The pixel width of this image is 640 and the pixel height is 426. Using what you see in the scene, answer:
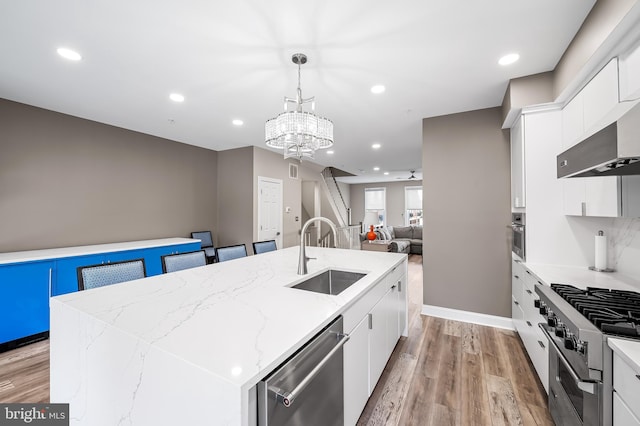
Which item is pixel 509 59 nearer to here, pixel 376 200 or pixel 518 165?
pixel 518 165

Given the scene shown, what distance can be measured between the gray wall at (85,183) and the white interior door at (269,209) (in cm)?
127

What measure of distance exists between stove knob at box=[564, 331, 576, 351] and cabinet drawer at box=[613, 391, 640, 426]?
0.20m

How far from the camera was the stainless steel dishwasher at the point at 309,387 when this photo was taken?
82 centimetres

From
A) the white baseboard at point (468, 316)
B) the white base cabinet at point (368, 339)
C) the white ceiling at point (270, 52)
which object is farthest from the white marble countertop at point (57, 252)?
the white baseboard at point (468, 316)

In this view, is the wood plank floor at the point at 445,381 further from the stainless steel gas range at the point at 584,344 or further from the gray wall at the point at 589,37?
the gray wall at the point at 589,37

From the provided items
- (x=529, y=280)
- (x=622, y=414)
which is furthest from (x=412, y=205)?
(x=622, y=414)

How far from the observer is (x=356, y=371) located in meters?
1.58

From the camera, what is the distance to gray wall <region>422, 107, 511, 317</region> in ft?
10.5

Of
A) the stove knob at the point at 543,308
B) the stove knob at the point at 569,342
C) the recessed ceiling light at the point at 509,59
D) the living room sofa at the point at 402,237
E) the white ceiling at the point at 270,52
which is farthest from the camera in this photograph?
the living room sofa at the point at 402,237

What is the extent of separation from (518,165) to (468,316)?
192cm

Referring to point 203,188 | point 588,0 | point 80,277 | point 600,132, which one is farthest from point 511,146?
point 203,188

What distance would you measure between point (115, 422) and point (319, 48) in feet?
8.38

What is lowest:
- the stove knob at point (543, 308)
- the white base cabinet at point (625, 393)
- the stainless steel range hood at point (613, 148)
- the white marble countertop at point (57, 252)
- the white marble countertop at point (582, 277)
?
the white base cabinet at point (625, 393)

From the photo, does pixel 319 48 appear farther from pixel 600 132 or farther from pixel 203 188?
pixel 203 188
